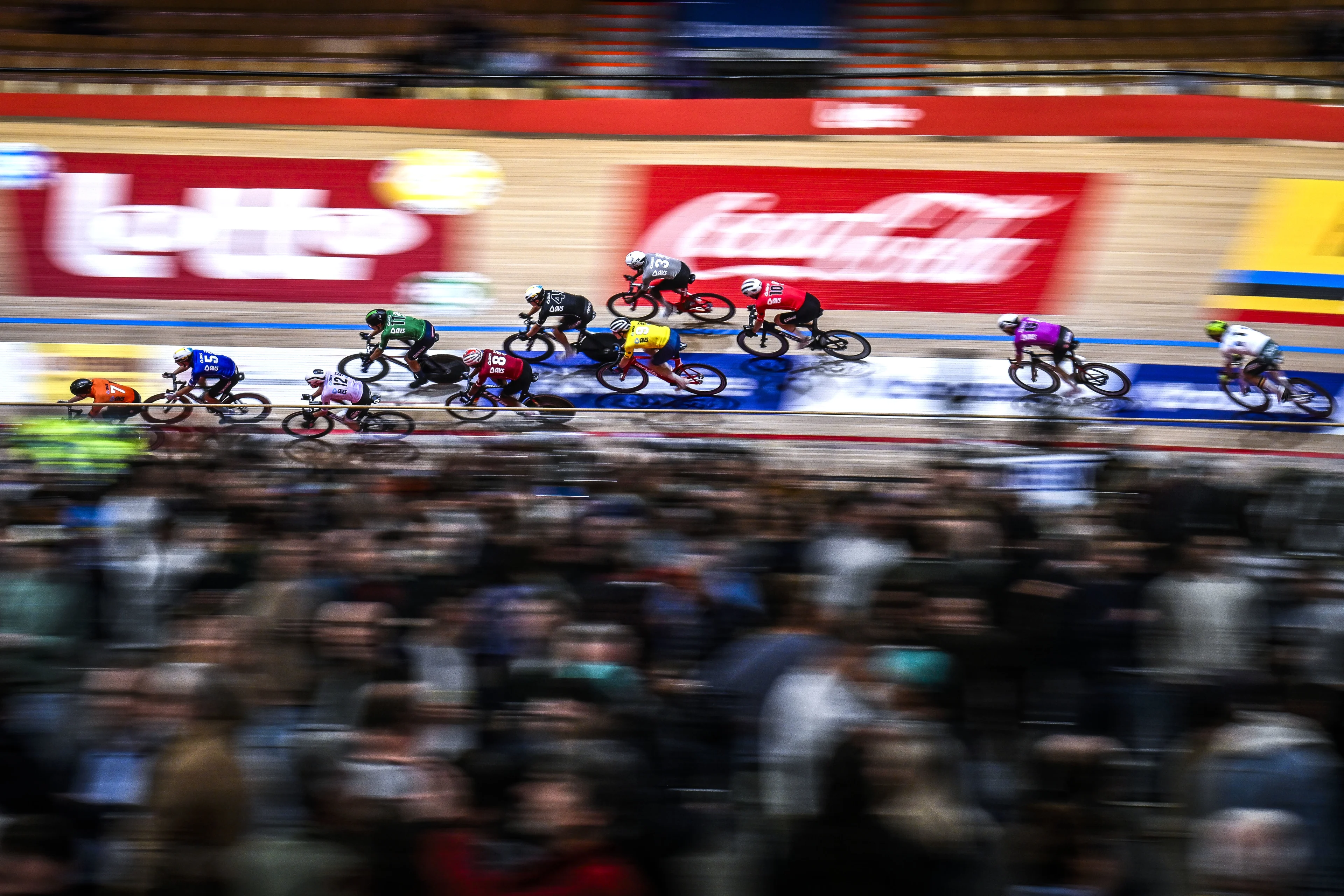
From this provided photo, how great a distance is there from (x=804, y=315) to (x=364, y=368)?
12.8 ft

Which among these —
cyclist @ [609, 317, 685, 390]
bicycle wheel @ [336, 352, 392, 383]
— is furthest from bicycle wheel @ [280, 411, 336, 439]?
bicycle wheel @ [336, 352, 392, 383]

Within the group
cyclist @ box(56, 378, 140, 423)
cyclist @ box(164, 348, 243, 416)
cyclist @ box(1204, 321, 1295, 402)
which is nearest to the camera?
cyclist @ box(56, 378, 140, 423)

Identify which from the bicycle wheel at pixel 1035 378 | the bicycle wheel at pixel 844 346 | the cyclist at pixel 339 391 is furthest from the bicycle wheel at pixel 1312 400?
the cyclist at pixel 339 391

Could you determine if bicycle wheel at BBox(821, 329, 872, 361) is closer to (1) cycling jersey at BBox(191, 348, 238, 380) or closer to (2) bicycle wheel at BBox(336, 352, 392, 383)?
(2) bicycle wheel at BBox(336, 352, 392, 383)

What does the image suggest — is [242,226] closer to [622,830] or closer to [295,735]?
[295,735]

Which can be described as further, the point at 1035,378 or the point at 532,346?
the point at 532,346

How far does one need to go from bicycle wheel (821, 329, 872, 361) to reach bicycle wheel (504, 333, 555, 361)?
95.2 inches

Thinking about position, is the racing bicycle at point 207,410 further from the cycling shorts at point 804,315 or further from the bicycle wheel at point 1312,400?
the bicycle wheel at point 1312,400

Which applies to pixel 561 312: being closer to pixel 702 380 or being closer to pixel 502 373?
pixel 502 373

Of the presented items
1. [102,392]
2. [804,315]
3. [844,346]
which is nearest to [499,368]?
[804,315]

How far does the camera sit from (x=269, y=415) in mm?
6199

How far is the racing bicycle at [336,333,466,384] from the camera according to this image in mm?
10352

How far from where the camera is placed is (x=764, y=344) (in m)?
10.6

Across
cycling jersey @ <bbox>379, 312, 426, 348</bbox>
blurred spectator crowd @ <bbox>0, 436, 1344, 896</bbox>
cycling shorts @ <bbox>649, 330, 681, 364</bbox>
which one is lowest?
blurred spectator crowd @ <bbox>0, 436, 1344, 896</bbox>
